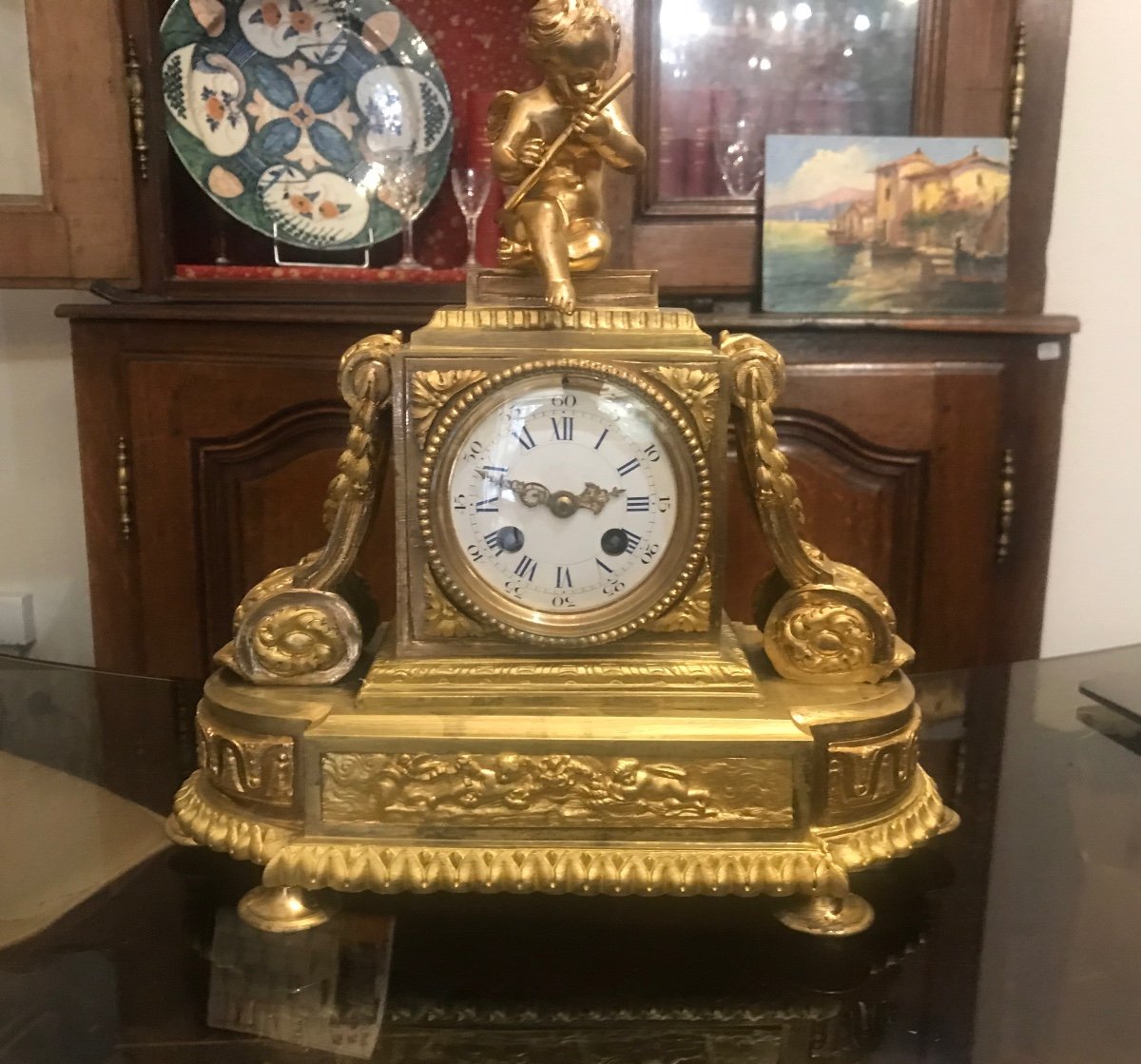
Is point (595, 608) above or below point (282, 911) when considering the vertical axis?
above

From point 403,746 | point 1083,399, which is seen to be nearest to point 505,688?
point 403,746

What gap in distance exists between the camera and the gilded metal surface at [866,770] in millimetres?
686

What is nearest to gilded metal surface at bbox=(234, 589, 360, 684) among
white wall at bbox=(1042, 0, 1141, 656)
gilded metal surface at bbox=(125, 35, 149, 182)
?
gilded metal surface at bbox=(125, 35, 149, 182)

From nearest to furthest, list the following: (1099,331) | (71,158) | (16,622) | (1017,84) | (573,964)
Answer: (573,964), (71,158), (1017,84), (1099,331), (16,622)

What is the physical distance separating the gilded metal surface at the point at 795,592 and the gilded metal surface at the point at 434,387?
17 centimetres

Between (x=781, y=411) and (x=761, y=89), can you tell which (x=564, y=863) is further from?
(x=761, y=89)

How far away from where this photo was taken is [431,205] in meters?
1.31

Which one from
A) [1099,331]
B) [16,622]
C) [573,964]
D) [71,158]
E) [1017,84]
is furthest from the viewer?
[16,622]

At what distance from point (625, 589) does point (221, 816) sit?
0.30 m

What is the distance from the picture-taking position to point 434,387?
693mm

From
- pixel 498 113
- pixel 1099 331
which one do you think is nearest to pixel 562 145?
pixel 498 113

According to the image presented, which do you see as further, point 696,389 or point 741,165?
point 741,165

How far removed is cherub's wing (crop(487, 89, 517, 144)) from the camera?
0.75 meters

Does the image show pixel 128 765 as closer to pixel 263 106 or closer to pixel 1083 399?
pixel 263 106
